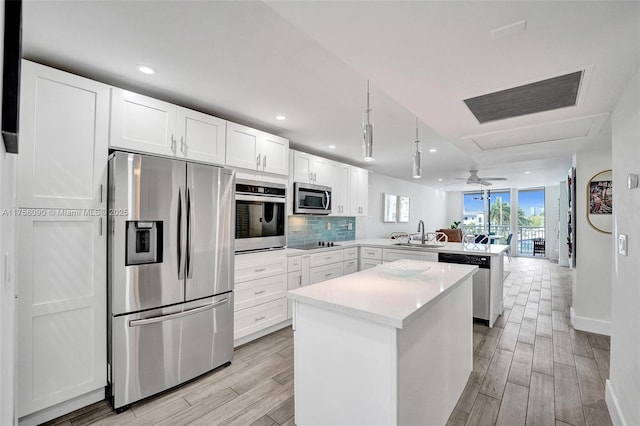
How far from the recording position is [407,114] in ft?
9.50

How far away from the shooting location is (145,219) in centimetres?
210

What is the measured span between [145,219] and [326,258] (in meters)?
2.40

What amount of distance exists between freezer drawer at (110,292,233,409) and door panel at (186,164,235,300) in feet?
0.46

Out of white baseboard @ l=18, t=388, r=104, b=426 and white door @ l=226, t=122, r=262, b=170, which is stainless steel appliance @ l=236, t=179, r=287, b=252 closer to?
white door @ l=226, t=122, r=262, b=170

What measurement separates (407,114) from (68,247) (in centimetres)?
299

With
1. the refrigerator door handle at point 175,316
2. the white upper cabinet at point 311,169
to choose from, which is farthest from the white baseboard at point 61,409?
the white upper cabinet at point 311,169

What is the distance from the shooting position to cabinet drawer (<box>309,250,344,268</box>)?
12.4 ft

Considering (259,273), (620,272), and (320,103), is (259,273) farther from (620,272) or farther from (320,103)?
(620,272)

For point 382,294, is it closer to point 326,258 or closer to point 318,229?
point 326,258

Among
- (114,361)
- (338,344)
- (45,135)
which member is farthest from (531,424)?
(45,135)

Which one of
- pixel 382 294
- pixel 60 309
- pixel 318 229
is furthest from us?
pixel 318 229

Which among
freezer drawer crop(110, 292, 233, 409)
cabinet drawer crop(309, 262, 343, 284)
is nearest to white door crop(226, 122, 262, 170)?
freezer drawer crop(110, 292, 233, 409)

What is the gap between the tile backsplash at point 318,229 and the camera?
425 cm

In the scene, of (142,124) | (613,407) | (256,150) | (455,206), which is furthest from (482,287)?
(455,206)
